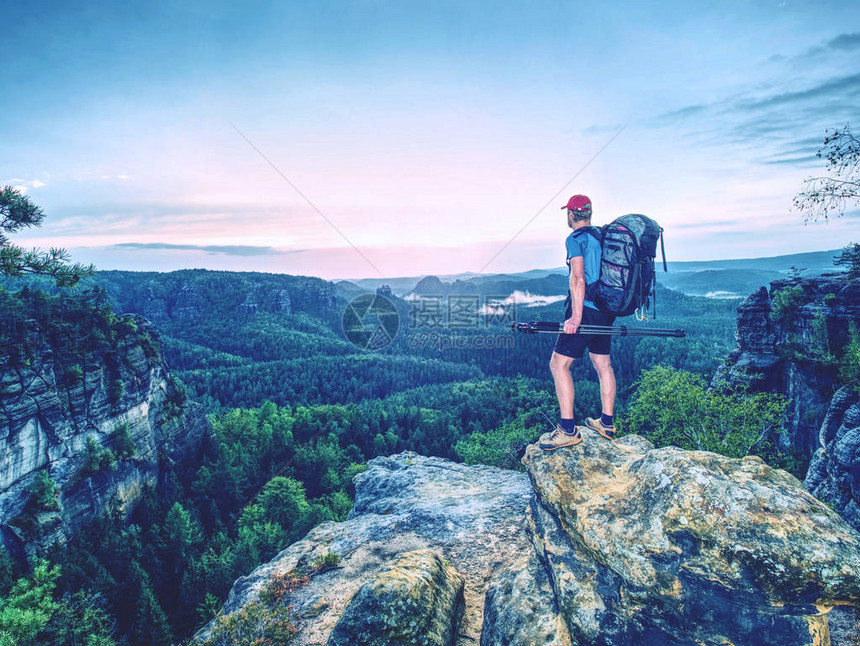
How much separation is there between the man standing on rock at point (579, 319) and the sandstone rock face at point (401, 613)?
443 centimetres

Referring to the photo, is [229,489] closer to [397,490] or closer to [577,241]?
[397,490]

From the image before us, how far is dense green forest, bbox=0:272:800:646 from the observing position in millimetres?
29469

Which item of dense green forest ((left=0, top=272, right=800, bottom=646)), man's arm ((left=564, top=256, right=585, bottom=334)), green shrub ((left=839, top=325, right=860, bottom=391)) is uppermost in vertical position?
man's arm ((left=564, top=256, right=585, bottom=334))

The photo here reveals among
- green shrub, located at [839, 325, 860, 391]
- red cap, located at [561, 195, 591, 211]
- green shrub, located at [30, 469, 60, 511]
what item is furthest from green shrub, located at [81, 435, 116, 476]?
green shrub, located at [839, 325, 860, 391]

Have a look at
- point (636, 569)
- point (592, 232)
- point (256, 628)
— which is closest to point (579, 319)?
point (592, 232)

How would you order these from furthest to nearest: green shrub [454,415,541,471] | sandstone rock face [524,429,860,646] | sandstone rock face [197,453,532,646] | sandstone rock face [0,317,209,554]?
green shrub [454,415,541,471], sandstone rock face [0,317,209,554], sandstone rock face [197,453,532,646], sandstone rock face [524,429,860,646]

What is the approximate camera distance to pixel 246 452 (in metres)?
55.1

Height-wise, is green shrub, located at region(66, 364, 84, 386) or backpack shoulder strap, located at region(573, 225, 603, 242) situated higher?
backpack shoulder strap, located at region(573, 225, 603, 242)

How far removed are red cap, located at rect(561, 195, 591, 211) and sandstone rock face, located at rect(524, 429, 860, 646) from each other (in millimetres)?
5584

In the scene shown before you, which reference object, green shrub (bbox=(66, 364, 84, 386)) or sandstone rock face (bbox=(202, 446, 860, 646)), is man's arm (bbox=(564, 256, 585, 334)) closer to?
sandstone rock face (bbox=(202, 446, 860, 646))

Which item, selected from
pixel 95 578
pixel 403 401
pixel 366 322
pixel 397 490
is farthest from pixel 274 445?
pixel 366 322

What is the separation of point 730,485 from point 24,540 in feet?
151

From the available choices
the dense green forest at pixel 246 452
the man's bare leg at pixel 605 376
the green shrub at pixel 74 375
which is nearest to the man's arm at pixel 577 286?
the man's bare leg at pixel 605 376

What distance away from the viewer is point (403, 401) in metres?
88.5
